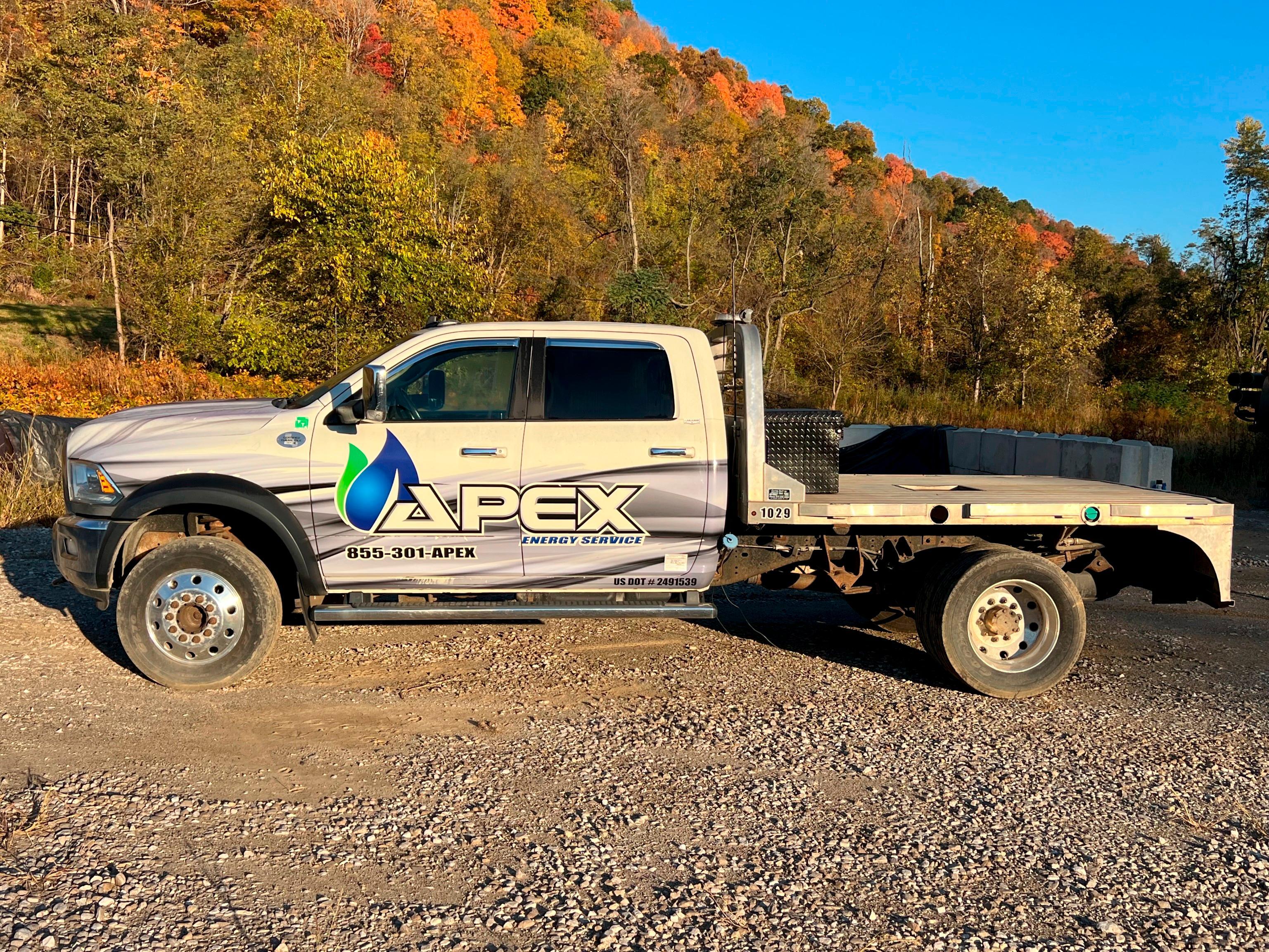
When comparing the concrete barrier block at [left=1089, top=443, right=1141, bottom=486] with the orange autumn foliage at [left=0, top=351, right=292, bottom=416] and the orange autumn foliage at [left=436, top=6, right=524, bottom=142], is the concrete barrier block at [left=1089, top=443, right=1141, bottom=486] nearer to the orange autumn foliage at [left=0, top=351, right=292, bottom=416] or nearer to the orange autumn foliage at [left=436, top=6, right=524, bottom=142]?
the orange autumn foliage at [left=0, top=351, right=292, bottom=416]

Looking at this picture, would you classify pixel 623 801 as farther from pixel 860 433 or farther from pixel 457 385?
pixel 860 433

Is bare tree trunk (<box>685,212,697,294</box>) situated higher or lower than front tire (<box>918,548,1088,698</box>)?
higher

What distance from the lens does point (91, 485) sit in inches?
228

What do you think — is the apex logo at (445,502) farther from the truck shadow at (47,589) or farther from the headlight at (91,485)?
the truck shadow at (47,589)

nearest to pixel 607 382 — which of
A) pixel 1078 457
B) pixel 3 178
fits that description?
pixel 1078 457

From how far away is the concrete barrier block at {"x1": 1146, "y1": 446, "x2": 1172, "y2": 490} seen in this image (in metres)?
6.71

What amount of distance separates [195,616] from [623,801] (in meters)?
2.95

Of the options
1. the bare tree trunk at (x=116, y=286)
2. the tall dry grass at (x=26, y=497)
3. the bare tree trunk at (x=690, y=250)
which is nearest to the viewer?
the tall dry grass at (x=26, y=497)

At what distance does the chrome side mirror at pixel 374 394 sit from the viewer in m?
5.48

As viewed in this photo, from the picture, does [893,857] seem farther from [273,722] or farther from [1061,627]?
[273,722]

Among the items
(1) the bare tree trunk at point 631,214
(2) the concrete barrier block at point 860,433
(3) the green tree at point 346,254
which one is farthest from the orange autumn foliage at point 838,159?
(2) the concrete barrier block at point 860,433

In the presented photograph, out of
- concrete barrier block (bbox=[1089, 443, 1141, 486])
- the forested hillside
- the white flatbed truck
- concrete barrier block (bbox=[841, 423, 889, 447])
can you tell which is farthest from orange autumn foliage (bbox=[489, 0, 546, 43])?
the white flatbed truck

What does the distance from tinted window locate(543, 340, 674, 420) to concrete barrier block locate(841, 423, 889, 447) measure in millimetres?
2983

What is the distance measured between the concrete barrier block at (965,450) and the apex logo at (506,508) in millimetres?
3624
